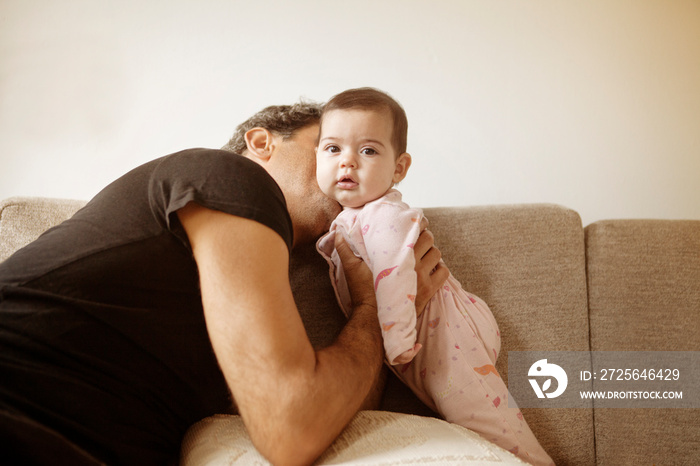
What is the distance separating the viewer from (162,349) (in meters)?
0.90

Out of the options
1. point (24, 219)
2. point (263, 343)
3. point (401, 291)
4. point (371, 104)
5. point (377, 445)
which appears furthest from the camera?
point (24, 219)

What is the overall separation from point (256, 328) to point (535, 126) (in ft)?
5.05

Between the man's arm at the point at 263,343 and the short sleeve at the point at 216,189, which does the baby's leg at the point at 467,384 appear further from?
the short sleeve at the point at 216,189

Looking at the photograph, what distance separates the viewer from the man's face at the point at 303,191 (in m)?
1.33

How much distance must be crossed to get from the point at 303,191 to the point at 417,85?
0.85 m

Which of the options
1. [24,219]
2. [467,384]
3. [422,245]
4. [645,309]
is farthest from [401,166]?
[24,219]

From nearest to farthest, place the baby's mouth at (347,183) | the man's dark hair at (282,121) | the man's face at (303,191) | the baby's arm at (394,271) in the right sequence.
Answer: the baby's arm at (394,271) < the baby's mouth at (347,183) < the man's face at (303,191) < the man's dark hair at (282,121)

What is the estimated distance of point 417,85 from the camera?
6.21 ft

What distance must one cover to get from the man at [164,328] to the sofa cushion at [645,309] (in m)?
0.87

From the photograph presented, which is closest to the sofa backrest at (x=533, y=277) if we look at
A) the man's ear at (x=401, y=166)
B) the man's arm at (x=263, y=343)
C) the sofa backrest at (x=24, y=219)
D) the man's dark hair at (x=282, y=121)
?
the man's ear at (x=401, y=166)

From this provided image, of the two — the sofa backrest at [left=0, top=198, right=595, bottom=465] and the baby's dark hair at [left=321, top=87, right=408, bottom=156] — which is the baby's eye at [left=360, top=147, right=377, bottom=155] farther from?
the sofa backrest at [left=0, top=198, right=595, bottom=465]

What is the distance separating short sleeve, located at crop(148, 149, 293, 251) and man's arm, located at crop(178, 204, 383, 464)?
0.02 m

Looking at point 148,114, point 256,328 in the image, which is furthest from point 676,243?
point 148,114

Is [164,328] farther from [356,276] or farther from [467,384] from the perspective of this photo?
[467,384]
